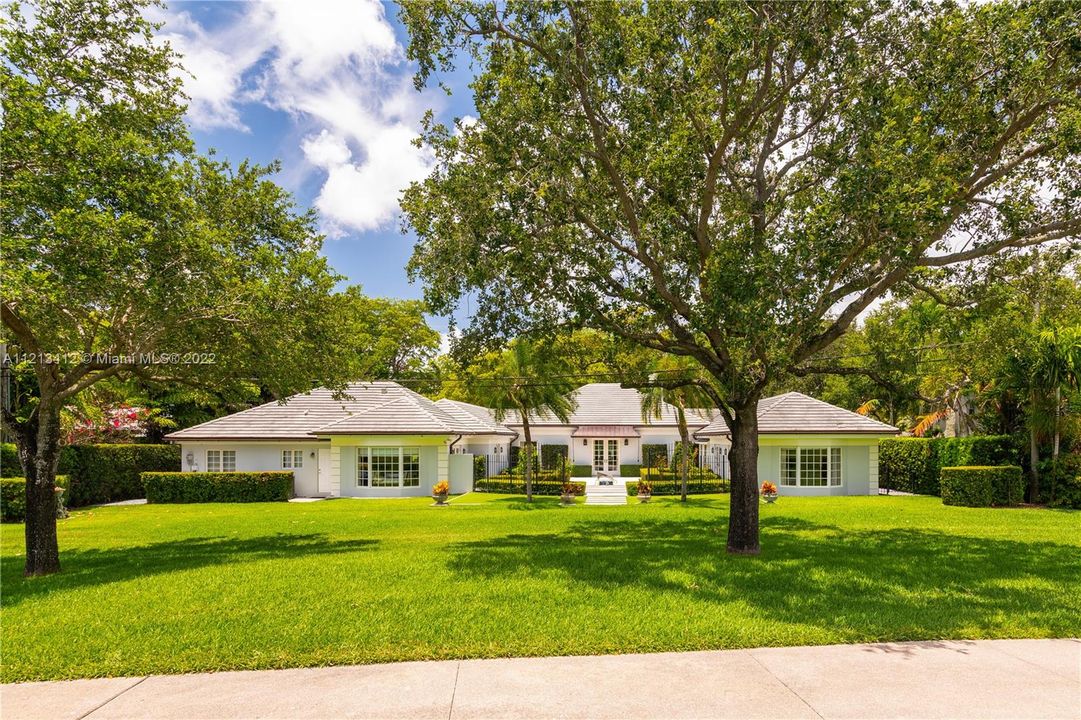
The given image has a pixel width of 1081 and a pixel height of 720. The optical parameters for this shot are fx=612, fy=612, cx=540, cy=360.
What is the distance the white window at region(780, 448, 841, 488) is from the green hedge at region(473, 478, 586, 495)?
31.7 ft

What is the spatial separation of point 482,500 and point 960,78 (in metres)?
20.7

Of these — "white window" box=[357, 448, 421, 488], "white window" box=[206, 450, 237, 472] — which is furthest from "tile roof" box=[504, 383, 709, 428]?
"white window" box=[206, 450, 237, 472]

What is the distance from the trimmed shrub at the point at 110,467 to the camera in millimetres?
24734

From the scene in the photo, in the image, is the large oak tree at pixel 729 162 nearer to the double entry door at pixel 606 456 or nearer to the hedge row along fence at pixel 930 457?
the hedge row along fence at pixel 930 457

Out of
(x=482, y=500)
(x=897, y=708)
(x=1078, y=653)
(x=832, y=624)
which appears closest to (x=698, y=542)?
(x=832, y=624)

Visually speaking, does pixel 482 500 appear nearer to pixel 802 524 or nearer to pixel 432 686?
pixel 802 524

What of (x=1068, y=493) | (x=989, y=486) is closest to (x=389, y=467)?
(x=989, y=486)

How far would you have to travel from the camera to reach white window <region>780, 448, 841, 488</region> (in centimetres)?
2864

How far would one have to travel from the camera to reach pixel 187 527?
18.1 meters

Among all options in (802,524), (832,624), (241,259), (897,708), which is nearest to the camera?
(897,708)

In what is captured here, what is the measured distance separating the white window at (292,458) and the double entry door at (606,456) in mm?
17170

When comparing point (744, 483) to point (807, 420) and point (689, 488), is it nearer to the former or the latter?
point (689, 488)

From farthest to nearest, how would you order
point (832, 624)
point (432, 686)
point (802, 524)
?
point (802, 524) → point (832, 624) → point (432, 686)

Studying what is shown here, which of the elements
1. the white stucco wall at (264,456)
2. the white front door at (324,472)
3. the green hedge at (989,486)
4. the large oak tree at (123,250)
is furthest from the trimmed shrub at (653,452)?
the large oak tree at (123,250)
